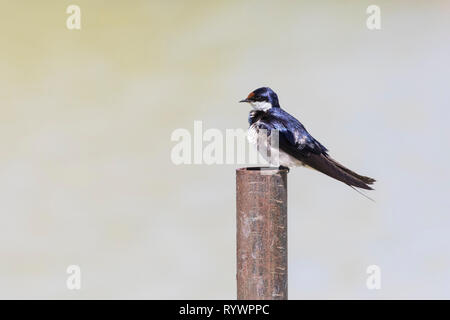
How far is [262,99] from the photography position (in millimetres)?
4367

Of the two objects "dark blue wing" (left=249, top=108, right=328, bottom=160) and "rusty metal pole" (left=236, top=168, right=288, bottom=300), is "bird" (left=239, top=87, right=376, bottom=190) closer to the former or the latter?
"dark blue wing" (left=249, top=108, right=328, bottom=160)

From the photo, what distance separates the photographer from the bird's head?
4.35 meters

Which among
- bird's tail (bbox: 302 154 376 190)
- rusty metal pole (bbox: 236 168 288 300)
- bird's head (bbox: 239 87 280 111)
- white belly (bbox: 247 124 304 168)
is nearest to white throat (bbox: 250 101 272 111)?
bird's head (bbox: 239 87 280 111)

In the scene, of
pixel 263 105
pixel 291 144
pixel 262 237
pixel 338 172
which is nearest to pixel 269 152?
pixel 291 144

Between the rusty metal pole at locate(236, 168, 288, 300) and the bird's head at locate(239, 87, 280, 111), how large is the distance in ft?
3.40

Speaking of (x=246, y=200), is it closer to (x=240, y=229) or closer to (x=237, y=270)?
(x=240, y=229)

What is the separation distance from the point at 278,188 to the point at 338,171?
0.90m

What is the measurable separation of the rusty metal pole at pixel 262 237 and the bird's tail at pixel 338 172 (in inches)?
33.2

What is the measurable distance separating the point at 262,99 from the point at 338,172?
0.68 metres

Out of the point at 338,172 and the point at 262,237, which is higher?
the point at 338,172

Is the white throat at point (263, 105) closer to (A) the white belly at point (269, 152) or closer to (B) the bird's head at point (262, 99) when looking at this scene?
(B) the bird's head at point (262, 99)

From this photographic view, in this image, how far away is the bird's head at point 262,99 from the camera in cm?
435

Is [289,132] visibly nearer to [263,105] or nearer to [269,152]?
[269,152]

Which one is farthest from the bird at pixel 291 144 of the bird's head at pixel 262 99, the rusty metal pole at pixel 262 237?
the rusty metal pole at pixel 262 237
